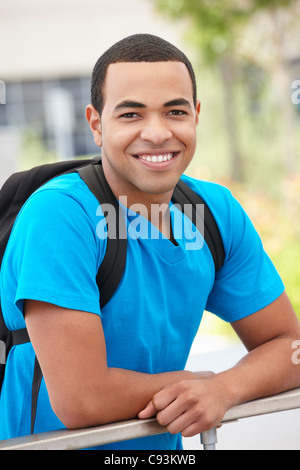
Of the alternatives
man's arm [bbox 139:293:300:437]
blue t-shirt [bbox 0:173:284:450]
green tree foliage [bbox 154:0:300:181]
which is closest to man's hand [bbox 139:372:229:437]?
man's arm [bbox 139:293:300:437]

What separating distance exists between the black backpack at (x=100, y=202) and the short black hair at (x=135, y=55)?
160mm

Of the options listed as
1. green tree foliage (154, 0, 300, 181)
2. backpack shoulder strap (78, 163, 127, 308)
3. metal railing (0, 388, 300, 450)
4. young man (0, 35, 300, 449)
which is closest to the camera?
metal railing (0, 388, 300, 450)

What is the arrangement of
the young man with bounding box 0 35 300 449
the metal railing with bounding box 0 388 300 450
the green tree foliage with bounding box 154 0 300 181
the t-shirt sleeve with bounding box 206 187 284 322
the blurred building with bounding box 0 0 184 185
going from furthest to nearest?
1. the blurred building with bounding box 0 0 184 185
2. the green tree foliage with bounding box 154 0 300 181
3. the t-shirt sleeve with bounding box 206 187 284 322
4. the young man with bounding box 0 35 300 449
5. the metal railing with bounding box 0 388 300 450

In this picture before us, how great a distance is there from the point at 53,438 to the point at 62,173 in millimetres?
637

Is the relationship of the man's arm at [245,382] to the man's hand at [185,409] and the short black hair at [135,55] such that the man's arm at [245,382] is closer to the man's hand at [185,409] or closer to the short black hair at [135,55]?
the man's hand at [185,409]

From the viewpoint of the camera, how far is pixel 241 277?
5.43 ft

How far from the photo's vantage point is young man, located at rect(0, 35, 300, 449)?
4.25 ft

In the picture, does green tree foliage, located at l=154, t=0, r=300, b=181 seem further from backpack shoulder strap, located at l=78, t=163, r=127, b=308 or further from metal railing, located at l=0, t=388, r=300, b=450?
metal railing, located at l=0, t=388, r=300, b=450

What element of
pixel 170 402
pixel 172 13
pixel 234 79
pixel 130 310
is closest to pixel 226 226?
pixel 130 310

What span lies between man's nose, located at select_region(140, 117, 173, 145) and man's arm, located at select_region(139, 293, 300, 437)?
49 centimetres

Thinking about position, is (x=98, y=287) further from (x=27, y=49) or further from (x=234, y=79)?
(x=27, y=49)

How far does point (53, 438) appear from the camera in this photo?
1.20 metres

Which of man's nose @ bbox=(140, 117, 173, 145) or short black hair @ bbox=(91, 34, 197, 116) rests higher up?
short black hair @ bbox=(91, 34, 197, 116)

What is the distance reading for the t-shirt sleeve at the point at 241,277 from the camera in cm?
165
